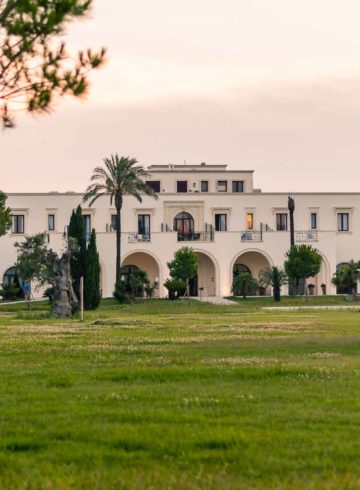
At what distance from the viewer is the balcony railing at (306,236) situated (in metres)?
83.4

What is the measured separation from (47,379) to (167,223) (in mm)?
72599

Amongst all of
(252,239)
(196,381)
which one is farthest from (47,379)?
(252,239)

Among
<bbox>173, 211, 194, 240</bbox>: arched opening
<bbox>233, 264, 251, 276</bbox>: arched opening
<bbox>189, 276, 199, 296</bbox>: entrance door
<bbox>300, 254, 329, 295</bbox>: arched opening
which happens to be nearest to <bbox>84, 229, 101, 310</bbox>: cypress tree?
<bbox>189, 276, 199, 296</bbox>: entrance door

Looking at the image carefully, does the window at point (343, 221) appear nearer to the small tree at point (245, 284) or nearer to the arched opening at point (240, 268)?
the arched opening at point (240, 268)

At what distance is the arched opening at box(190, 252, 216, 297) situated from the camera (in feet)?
277

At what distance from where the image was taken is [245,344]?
67.4 feet

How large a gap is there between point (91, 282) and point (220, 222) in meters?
32.4

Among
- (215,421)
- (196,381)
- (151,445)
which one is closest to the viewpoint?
(151,445)

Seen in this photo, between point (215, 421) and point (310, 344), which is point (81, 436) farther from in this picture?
point (310, 344)

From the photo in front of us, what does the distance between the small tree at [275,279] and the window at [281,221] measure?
8.34 m

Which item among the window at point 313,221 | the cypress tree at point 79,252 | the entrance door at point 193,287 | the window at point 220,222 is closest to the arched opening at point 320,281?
the window at point 313,221

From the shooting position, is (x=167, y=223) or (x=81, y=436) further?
(x=167, y=223)

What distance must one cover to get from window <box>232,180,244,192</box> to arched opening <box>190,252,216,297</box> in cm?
1049

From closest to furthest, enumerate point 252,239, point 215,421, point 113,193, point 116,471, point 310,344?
point 116,471, point 215,421, point 310,344, point 113,193, point 252,239
